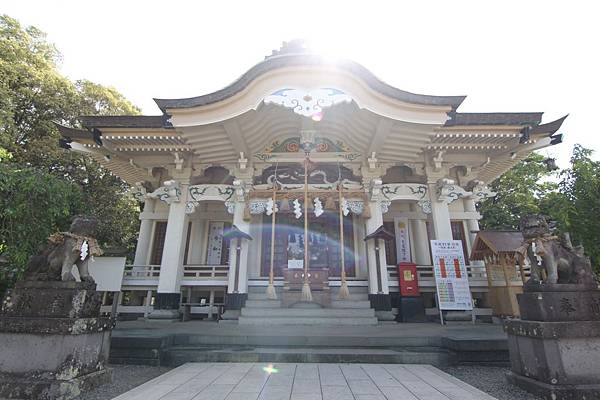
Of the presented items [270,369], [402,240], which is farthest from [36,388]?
[402,240]

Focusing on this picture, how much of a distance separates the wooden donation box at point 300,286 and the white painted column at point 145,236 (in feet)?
18.3

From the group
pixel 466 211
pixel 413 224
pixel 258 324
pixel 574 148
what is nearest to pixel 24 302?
pixel 258 324

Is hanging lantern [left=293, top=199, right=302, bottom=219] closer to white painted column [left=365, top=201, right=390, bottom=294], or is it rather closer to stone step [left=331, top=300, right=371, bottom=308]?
white painted column [left=365, top=201, right=390, bottom=294]

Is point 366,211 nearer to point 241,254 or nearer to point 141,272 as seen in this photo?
point 241,254

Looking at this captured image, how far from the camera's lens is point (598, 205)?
8.27m

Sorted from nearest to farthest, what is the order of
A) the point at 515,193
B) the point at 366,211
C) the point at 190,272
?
the point at 366,211 < the point at 190,272 < the point at 515,193

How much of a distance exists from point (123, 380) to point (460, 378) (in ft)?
16.8

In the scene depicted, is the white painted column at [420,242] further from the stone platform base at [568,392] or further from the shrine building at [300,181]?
the stone platform base at [568,392]

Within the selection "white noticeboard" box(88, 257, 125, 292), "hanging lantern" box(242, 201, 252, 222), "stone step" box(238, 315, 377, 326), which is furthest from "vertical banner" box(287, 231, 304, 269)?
"white noticeboard" box(88, 257, 125, 292)

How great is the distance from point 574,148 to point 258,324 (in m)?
10.6

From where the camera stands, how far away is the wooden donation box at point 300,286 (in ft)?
29.3

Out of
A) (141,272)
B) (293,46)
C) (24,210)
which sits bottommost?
(141,272)

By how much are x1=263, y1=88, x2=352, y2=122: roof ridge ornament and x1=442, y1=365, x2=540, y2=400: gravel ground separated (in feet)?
22.1

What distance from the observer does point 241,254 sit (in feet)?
32.2
